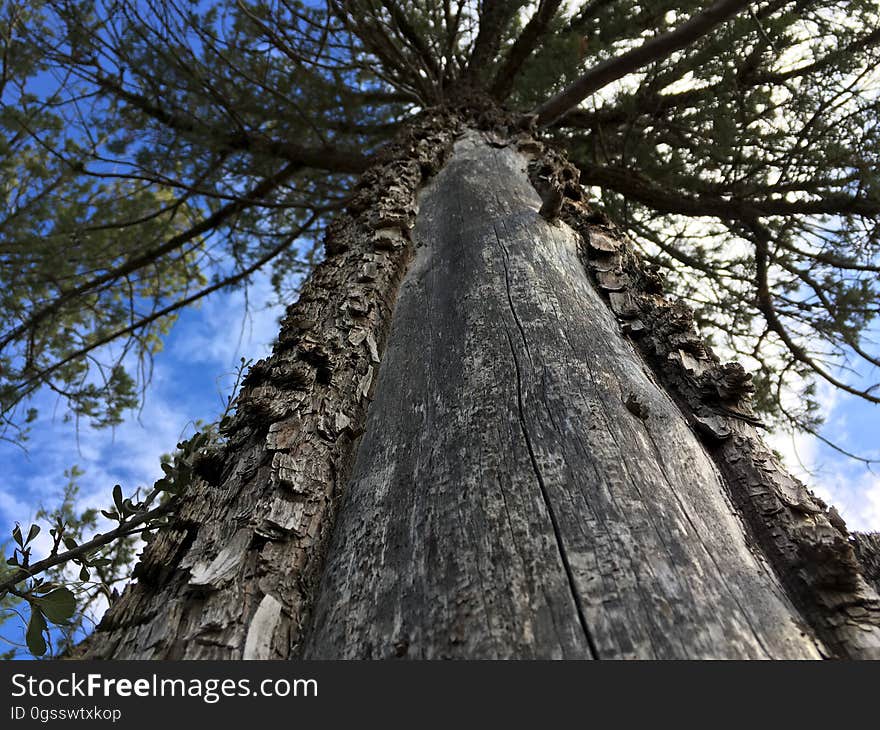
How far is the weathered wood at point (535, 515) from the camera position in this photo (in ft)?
1.90

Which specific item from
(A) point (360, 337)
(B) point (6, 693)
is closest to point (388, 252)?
(A) point (360, 337)

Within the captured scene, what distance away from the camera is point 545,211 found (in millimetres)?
1566

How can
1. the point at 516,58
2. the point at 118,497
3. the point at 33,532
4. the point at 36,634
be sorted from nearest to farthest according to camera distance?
the point at 36,634 < the point at 33,532 < the point at 118,497 < the point at 516,58

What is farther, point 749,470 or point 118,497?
point 118,497

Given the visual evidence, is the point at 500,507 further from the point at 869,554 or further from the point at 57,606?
the point at 57,606

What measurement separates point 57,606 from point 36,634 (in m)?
0.05

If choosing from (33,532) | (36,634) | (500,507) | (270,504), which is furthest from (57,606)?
(500,507)

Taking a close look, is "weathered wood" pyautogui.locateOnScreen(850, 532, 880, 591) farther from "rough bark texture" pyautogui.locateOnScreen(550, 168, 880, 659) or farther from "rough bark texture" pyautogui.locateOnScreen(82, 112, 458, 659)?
"rough bark texture" pyautogui.locateOnScreen(82, 112, 458, 659)

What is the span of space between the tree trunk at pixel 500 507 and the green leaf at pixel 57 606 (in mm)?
408

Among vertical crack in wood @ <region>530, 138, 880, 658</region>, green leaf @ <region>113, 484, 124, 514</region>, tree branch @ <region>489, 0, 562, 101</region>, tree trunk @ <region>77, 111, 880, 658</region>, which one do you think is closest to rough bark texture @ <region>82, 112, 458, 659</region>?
tree trunk @ <region>77, 111, 880, 658</region>

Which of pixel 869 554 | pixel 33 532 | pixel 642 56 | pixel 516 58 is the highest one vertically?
pixel 516 58

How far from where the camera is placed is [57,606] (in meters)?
0.99

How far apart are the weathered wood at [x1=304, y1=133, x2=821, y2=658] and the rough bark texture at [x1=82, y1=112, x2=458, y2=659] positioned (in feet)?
0.15

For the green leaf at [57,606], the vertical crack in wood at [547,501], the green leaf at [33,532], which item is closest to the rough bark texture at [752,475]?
the vertical crack in wood at [547,501]
